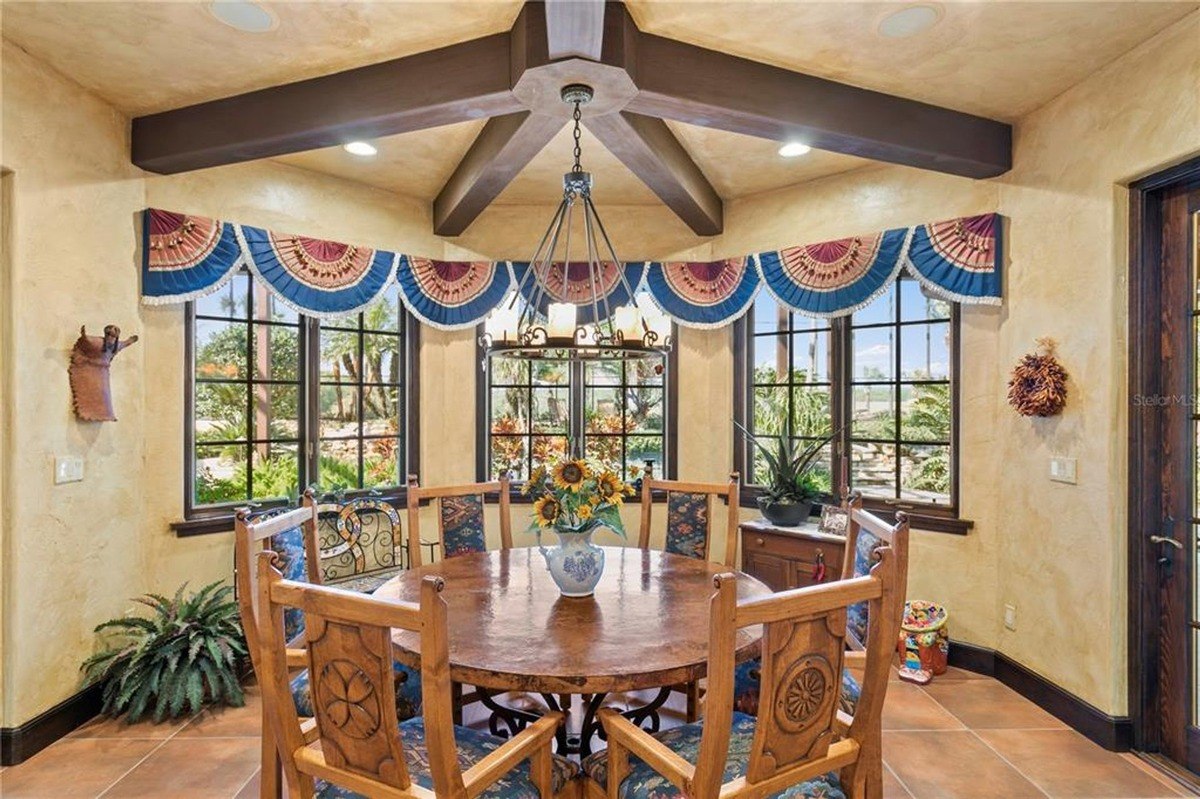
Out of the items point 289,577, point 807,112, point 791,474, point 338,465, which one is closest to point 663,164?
point 807,112

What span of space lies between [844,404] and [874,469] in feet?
1.42

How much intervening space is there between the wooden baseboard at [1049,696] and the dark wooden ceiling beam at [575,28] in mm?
3256

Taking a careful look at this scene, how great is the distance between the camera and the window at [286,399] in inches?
140

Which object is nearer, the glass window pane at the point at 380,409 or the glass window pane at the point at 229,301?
the glass window pane at the point at 229,301

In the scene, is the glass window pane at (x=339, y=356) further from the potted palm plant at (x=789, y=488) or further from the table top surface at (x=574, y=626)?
the potted palm plant at (x=789, y=488)

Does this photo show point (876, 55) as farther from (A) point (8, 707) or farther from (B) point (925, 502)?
(A) point (8, 707)

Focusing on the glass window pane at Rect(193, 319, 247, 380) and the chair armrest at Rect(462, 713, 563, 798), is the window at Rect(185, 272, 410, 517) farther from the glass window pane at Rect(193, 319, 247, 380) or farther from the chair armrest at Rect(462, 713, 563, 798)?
the chair armrest at Rect(462, 713, 563, 798)

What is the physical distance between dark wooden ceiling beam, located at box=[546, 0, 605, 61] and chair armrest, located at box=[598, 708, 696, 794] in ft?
6.66

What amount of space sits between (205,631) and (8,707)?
0.69 m

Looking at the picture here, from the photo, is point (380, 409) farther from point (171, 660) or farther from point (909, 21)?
point (909, 21)

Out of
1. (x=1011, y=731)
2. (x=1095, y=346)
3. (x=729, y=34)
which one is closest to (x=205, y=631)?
(x=729, y=34)

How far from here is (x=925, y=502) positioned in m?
3.62

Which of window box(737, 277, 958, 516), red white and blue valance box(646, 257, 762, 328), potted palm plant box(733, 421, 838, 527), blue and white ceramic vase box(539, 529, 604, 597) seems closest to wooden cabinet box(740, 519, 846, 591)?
potted palm plant box(733, 421, 838, 527)

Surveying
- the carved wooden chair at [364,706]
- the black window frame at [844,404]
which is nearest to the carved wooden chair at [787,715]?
the carved wooden chair at [364,706]
